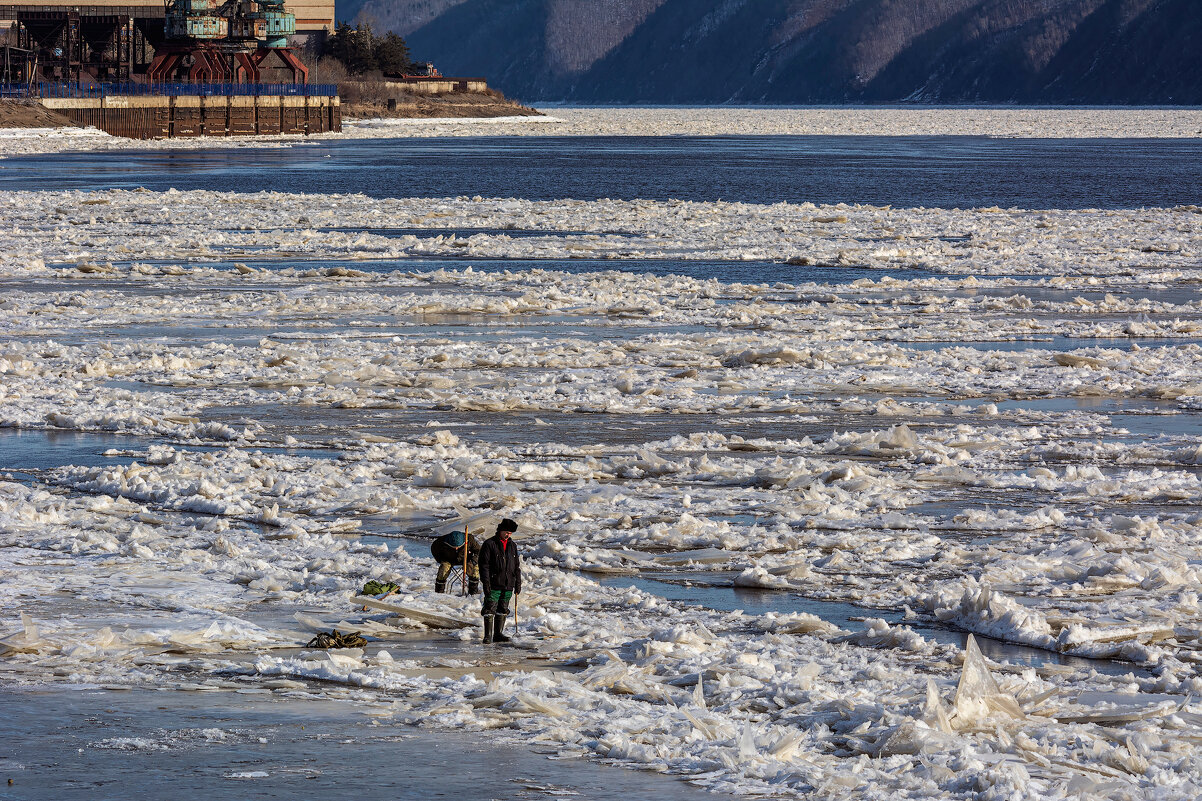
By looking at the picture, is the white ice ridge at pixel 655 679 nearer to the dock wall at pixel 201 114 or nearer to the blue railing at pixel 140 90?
the blue railing at pixel 140 90

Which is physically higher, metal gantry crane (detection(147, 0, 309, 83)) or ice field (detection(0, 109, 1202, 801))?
metal gantry crane (detection(147, 0, 309, 83))

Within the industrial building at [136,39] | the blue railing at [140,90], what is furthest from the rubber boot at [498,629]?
the industrial building at [136,39]

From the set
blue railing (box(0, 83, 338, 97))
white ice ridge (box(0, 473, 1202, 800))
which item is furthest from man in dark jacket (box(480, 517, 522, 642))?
blue railing (box(0, 83, 338, 97))

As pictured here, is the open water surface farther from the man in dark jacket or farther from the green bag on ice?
the man in dark jacket

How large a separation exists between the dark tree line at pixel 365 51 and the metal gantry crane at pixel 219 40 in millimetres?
35704

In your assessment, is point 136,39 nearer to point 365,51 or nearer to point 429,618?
point 365,51

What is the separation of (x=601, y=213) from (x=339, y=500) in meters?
35.5

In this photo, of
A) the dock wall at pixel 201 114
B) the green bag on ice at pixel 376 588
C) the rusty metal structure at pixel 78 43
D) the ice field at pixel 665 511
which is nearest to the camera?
the ice field at pixel 665 511

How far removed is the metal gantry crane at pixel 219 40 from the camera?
10350cm

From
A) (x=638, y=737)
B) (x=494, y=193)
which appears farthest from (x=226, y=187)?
(x=638, y=737)

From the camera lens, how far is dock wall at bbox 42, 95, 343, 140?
326 feet

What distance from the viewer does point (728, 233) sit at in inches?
1690

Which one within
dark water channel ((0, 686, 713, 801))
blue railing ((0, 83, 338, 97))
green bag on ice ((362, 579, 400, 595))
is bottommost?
dark water channel ((0, 686, 713, 801))

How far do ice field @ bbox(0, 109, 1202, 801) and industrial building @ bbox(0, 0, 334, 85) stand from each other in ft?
255
